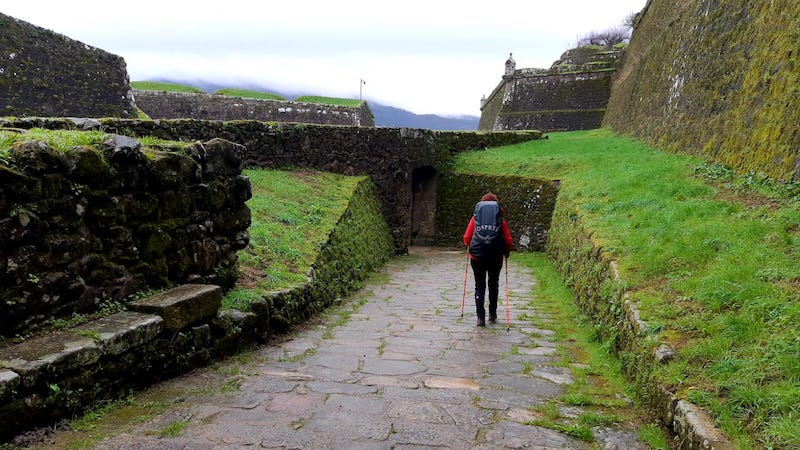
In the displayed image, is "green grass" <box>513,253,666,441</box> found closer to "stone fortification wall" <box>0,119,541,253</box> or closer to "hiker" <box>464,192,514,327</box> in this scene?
"hiker" <box>464,192,514,327</box>

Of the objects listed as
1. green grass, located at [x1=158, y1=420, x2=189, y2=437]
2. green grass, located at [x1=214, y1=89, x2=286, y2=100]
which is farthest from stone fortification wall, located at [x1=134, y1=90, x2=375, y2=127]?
green grass, located at [x1=158, y1=420, x2=189, y2=437]

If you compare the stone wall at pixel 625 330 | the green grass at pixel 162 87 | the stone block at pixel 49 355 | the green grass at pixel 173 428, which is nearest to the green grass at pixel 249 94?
the green grass at pixel 162 87

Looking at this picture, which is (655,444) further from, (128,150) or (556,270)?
(556,270)

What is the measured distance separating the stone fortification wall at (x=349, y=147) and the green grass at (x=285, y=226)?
63cm

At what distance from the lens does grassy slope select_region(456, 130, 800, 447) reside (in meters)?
3.24

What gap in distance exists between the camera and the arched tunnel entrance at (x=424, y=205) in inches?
752

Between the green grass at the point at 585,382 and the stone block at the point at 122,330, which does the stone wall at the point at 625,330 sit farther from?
the stone block at the point at 122,330

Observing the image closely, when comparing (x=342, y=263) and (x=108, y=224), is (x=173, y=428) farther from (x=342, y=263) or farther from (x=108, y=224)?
(x=342, y=263)

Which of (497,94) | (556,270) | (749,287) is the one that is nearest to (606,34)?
(497,94)

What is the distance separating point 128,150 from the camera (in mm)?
4742

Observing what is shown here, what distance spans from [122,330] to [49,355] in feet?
2.13

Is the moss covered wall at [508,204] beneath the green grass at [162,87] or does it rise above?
beneath

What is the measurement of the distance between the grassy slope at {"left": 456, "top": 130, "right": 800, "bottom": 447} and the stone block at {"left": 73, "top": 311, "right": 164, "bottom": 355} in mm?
4183

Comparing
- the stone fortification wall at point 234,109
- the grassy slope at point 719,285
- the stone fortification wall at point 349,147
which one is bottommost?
the grassy slope at point 719,285
